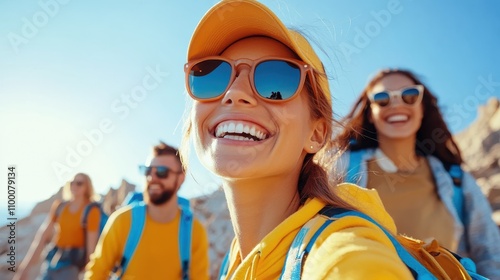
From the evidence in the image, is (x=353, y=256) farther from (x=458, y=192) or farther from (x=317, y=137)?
(x=458, y=192)

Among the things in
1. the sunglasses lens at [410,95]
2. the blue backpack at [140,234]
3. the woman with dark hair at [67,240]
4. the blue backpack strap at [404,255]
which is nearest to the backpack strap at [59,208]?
the woman with dark hair at [67,240]

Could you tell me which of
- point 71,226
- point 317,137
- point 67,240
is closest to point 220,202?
point 71,226

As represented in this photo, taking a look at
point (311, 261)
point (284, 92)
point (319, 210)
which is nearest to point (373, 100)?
point (284, 92)

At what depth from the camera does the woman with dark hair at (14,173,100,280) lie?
5438 millimetres

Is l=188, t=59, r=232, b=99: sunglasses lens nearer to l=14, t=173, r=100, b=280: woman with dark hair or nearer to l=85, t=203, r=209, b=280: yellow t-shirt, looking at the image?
l=85, t=203, r=209, b=280: yellow t-shirt

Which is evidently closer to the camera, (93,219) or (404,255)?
(404,255)

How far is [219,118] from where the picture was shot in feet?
5.72

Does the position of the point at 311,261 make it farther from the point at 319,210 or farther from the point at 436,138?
A: the point at 436,138

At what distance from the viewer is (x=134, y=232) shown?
4.09 m

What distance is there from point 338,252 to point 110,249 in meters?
3.34

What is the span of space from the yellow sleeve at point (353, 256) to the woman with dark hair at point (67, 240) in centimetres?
489

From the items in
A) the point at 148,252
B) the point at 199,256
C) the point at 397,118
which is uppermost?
the point at 397,118

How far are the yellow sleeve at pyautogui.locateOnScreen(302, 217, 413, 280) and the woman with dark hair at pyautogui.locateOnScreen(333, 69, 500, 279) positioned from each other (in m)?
1.76

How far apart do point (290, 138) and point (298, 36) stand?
47cm
